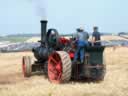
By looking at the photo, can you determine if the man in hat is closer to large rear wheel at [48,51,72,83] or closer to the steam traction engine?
the steam traction engine

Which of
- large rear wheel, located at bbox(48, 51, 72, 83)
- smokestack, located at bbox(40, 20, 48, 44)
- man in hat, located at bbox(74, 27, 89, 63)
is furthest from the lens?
smokestack, located at bbox(40, 20, 48, 44)

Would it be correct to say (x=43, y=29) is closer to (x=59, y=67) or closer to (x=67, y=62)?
(x=59, y=67)

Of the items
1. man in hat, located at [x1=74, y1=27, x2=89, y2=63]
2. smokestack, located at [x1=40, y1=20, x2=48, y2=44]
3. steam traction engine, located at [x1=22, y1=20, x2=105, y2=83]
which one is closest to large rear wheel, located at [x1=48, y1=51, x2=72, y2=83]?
steam traction engine, located at [x1=22, y1=20, x2=105, y2=83]

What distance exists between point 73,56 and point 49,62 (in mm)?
923

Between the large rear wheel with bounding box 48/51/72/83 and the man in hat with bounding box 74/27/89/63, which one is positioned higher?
the man in hat with bounding box 74/27/89/63

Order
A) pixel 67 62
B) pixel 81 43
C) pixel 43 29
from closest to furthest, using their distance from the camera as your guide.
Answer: pixel 67 62 → pixel 81 43 → pixel 43 29

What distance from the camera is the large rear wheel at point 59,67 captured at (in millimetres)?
11812

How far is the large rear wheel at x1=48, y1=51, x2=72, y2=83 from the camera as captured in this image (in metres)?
11.8

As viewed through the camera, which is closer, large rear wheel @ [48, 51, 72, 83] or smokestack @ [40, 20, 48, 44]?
large rear wheel @ [48, 51, 72, 83]

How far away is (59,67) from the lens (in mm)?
12281

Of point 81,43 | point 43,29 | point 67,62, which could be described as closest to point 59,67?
point 67,62

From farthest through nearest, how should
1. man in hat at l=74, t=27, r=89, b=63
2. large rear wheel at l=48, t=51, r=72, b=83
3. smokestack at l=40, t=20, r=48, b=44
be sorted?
1. smokestack at l=40, t=20, r=48, b=44
2. man in hat at l=74, t=27, r=89, b=63
3. large rear wheel at l=48, t=51, r=72, b=83

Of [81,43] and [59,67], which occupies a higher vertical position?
[81,43]

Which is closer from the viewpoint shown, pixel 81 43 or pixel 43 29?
pixel 81 43
